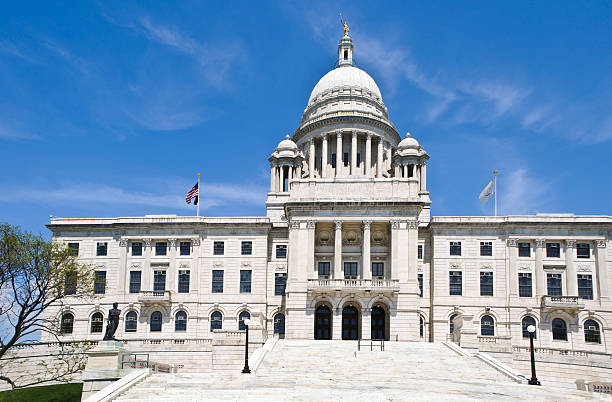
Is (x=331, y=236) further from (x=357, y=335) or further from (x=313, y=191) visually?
(x=357, y=335)

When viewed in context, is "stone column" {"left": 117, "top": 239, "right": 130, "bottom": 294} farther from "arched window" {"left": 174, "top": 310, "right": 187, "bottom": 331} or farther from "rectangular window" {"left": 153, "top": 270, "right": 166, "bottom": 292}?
"arched window" {"left": 174, "top": 310, "right": 187, "bottom": 331}

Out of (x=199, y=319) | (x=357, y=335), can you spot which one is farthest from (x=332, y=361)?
Answer: (x=199, y=319)

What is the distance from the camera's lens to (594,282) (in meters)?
55.7

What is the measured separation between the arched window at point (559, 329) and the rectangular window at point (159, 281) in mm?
A: 35919

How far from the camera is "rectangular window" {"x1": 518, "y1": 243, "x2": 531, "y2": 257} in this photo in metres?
57.2

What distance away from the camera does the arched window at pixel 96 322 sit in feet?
191

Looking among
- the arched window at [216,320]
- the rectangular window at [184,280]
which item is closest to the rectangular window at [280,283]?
the arched window at [216,320]

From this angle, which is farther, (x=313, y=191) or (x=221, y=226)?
(x=221, y=226)

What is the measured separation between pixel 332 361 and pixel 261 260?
23.1 meters

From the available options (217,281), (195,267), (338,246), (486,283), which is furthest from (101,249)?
(486,283)

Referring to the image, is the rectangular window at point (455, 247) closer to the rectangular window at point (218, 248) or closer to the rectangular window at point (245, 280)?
the rectangular window at point (245, 280)

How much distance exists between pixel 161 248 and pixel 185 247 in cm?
238

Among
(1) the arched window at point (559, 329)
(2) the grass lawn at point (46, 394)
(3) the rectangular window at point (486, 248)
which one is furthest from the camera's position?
(3) the rectangular window at point (486, 248)

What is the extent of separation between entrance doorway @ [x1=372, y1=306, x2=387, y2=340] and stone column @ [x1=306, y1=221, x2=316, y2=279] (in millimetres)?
6341
